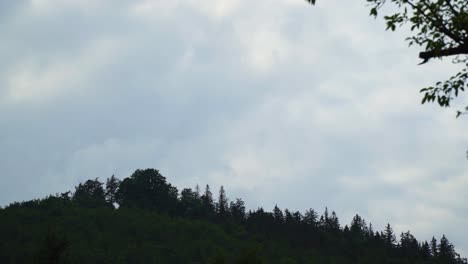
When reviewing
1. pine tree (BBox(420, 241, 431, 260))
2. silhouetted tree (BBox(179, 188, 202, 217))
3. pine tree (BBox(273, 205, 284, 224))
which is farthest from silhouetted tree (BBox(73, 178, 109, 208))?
pine tree (BBox(420, 241, 431, 260))

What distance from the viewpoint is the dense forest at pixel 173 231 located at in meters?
117

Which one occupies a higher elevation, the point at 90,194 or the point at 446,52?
the point at 90,194

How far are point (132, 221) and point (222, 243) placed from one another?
85.7ft

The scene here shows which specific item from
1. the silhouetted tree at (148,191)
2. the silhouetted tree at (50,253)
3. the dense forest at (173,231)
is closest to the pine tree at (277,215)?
the dense forest at (173,231)

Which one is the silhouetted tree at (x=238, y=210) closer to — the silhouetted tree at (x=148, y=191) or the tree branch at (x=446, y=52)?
the silhouetted tree at (x=148, y=191)

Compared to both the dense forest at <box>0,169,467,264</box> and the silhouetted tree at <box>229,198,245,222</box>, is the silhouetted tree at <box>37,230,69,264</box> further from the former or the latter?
the silhouetted tree at <box>229,198,245,222</box>

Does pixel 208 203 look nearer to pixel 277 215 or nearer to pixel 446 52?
pixel 277 215

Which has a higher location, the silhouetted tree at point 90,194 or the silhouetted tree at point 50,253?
the silhouetted tree at point 90,194

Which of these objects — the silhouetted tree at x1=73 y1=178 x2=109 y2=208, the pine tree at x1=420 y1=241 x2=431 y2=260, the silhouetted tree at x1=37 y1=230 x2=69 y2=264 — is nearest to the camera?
the silhouetted tree at x1=37 y1=230 x2=69 y2=264

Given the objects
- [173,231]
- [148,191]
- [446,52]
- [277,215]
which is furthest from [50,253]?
[148,191]

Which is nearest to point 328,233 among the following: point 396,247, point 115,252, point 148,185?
point 396,247

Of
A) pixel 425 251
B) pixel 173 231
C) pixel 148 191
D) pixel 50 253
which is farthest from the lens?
pixel 148 191

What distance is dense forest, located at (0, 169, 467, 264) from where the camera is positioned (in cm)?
11688

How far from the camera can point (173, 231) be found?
137625 millimetres
